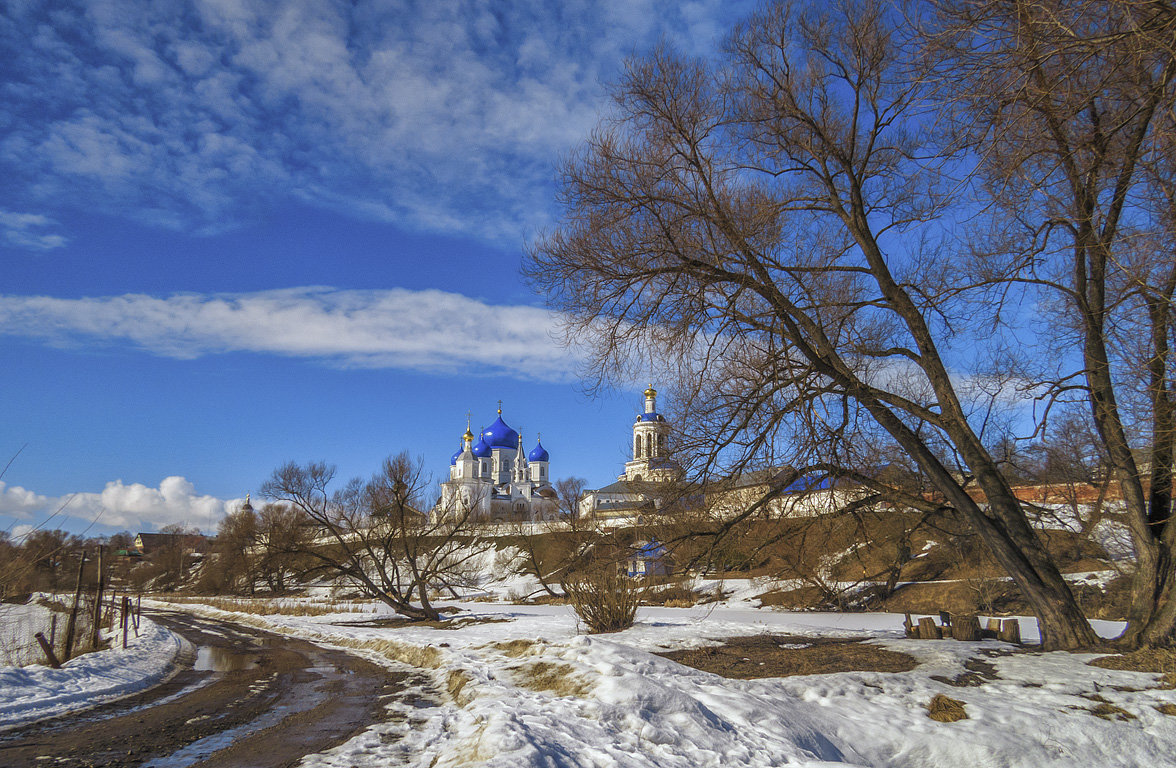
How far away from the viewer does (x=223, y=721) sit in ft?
22.5

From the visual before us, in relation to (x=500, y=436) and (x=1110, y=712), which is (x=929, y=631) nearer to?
(x=1110, y=712)

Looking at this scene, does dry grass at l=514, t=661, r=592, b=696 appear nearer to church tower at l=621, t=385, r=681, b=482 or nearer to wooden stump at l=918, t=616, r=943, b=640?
church tower at l=621, t=385, r=681, b=482

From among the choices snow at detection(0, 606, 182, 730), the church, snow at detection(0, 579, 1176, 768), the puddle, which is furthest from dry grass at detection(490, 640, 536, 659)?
the church

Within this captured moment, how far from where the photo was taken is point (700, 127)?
8852mm

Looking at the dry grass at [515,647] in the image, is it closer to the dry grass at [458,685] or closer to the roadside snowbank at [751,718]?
the roadside snowbank at [751,718]

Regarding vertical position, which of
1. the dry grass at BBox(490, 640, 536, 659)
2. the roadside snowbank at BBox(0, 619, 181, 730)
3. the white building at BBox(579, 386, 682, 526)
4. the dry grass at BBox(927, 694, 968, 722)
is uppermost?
the white building at BBox(579, 386, 682, 526)

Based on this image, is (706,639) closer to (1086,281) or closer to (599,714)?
(599,714)

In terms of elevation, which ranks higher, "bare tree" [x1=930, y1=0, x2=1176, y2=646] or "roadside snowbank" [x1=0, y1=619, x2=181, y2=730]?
"bare tree" [x1=930, y1=0, x2=1176, y2=646]

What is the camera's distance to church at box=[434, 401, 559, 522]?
8181cm

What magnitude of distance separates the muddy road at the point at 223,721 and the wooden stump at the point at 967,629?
8.71m

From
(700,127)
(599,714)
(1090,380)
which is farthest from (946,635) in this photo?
(700,127)

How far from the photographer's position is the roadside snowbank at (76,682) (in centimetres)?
762

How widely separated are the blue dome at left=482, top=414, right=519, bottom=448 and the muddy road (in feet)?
261

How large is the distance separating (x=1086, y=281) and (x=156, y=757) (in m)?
11.5
